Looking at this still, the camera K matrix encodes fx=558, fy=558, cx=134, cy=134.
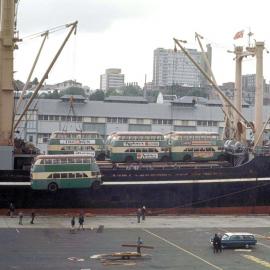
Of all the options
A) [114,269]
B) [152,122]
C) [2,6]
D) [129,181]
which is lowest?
[114,269]

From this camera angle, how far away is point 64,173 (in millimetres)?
40406

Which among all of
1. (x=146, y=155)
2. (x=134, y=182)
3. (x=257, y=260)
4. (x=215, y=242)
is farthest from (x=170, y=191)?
(x=257, y=260)

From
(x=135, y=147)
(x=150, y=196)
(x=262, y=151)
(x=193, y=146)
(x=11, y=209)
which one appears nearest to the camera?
(x=11, y=209)

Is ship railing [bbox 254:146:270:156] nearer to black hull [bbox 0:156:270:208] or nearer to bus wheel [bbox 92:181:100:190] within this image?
black hull [bbox 0:156:270:208]

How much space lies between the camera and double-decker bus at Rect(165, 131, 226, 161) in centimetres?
4675

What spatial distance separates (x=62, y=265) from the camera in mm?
25016

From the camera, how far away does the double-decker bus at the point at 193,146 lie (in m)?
46.8

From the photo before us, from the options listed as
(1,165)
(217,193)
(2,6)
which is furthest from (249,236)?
(2,6)

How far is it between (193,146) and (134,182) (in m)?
7.04

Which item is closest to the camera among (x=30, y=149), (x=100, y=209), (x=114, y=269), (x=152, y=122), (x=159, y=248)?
(x=114, y=269)

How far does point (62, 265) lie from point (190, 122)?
70.9 meters

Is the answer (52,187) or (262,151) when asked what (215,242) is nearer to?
(52,187)

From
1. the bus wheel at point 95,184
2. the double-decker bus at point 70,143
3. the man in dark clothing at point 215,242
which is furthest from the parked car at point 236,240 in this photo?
the double-decker bus at point 70,143

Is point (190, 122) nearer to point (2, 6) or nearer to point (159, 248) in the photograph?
point (2, 6)
